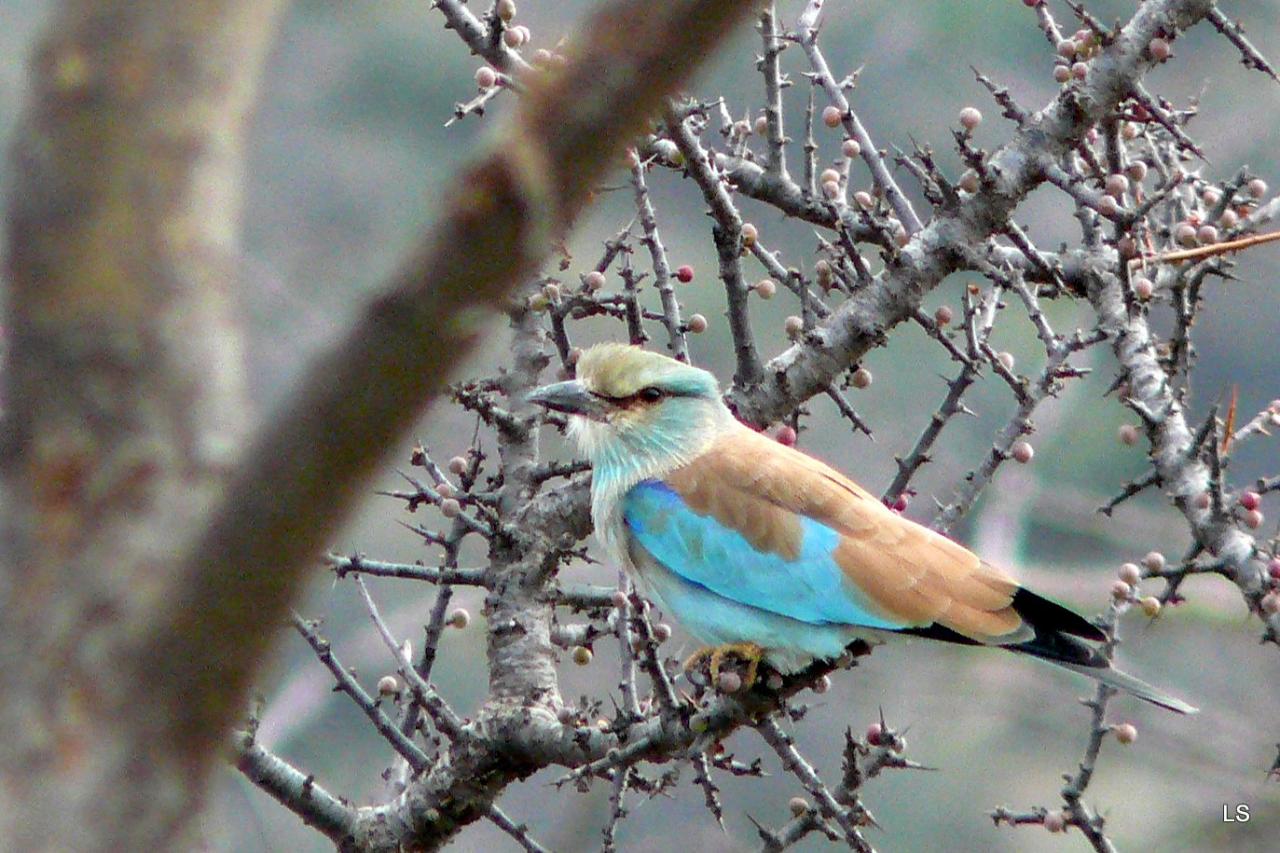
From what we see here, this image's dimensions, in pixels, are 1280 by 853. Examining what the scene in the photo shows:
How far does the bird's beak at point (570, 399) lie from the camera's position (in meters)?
4.71

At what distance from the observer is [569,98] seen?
4.30ft

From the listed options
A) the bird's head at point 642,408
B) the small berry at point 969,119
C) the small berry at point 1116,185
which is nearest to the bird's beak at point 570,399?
the bird's head at point 642,408

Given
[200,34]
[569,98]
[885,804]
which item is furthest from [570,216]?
[885,804]

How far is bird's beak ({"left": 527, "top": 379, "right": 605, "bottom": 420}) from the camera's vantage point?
4711mm

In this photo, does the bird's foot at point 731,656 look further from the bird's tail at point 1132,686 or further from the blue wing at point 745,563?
the bird's tail at point 1132,686

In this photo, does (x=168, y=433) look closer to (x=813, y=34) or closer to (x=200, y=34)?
(x=200, y=34)

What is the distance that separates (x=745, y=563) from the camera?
15.6ft

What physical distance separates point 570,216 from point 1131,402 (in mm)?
2714

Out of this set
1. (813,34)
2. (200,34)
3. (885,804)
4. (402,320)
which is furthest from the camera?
(885,804)

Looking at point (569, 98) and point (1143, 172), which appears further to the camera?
point (1143, 172)

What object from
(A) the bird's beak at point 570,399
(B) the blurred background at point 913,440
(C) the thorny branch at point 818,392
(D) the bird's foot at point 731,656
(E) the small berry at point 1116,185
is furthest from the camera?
(B) the blurred background at point 913,440

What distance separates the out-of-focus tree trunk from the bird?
2.80 m

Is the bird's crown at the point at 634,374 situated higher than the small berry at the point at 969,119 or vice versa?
the bird's crown at the point at 634,374

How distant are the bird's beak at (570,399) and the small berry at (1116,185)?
159cm
